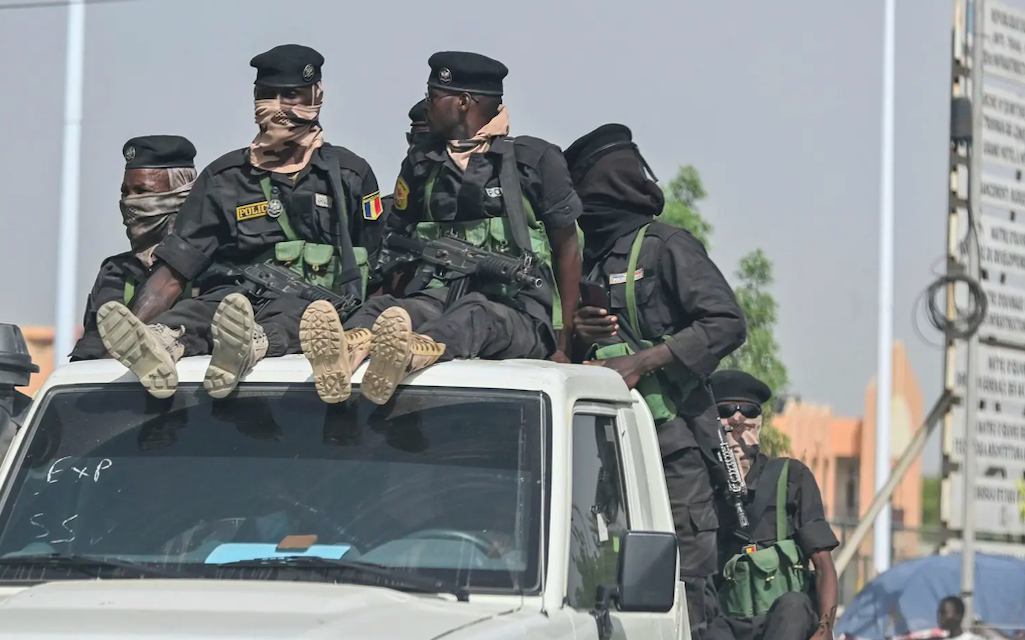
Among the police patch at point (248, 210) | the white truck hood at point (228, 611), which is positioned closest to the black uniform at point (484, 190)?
the police patch at point (248, 210)

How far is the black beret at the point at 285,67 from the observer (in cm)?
571

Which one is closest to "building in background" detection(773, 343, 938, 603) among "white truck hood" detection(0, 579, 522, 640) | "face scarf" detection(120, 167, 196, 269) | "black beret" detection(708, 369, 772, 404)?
"black beret" detection(708, 369, 772, 404)

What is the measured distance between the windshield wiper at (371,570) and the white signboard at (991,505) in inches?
355

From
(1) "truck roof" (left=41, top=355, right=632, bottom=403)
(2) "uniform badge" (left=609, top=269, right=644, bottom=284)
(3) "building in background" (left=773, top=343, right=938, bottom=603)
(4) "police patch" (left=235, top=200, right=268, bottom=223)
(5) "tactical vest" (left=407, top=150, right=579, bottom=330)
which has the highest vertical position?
(4) "police patch" (left=235, top=200, right=268, bottom=223)

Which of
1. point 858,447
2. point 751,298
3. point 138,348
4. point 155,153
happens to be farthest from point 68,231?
point 858,447

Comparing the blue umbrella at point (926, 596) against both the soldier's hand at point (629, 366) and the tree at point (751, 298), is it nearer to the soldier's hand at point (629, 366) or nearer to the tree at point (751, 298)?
the tree at point (751, 298)

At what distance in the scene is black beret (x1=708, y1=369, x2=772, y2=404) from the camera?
7785 millimetres

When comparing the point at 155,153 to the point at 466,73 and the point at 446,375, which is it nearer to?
the point at 466,73

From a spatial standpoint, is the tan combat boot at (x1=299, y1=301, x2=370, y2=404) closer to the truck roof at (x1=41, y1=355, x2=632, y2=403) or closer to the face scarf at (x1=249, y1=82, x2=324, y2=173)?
the truck roof at (x1=41, y1=355, x2=632, y2=403)

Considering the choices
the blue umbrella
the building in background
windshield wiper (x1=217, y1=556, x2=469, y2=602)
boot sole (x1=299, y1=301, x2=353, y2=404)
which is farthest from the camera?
the building in background

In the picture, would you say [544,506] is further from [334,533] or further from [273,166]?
[273,166]

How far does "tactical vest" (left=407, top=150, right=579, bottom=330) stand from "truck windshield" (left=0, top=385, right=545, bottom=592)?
1266 mm

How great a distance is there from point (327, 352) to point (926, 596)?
28.8ft

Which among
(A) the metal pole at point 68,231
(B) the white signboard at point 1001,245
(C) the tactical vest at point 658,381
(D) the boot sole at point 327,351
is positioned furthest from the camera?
(A) the metal pole at point 68,231
